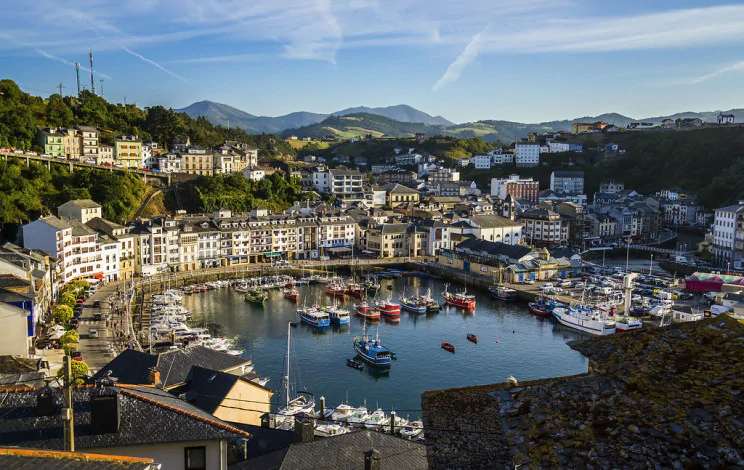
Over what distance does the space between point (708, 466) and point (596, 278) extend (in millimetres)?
30019

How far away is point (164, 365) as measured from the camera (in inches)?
426

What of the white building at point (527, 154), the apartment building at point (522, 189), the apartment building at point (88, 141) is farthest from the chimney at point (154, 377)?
the white building at point (527, 154)

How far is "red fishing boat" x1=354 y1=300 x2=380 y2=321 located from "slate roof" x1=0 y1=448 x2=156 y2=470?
21.3m

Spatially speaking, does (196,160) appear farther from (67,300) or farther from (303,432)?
(303,432)

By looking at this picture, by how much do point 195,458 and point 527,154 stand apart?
7078 cm

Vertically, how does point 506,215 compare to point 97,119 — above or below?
below

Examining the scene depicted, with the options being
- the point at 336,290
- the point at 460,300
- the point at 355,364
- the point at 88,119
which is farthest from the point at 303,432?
the point at 88,119

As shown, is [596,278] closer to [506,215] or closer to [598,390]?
[506,215]

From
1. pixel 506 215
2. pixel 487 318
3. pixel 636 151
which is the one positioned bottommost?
pixel 487 318

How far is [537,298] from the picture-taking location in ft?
90.9

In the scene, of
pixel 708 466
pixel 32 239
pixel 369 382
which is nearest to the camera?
pixel 708 466

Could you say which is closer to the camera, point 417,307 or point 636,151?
point 417,307

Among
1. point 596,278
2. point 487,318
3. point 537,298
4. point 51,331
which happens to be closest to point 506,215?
point 596,278

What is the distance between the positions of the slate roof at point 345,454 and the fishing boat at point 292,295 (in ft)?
66.6
